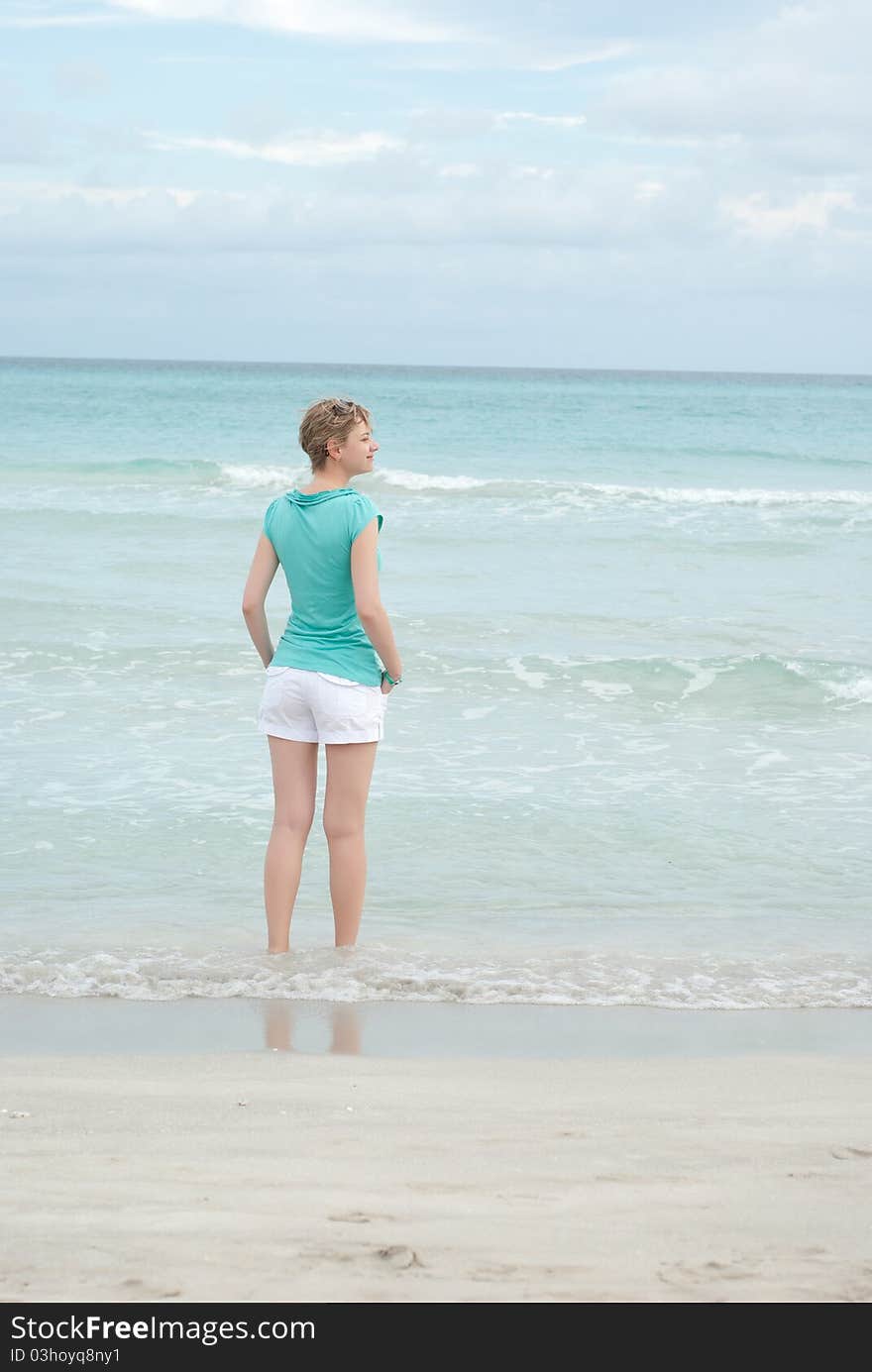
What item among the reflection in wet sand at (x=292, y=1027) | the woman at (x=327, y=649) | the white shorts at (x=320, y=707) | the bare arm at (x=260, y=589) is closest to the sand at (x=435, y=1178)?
the reflection in wet sand at (x=292, y=1027)

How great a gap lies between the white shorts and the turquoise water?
78 cm

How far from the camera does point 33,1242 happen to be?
2471 mm

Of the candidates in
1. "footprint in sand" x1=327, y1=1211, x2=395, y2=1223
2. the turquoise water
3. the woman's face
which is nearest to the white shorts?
the woman's face

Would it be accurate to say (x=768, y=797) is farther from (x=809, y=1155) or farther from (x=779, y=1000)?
(x=809, y=1155)

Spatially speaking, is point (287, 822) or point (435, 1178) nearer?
point (435, 1178)

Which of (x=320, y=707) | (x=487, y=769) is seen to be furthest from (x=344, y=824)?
(x=487, y=769)

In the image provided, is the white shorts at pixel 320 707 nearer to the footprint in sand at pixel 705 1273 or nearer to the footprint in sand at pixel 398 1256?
the footprint in sand at pixel 398 1256

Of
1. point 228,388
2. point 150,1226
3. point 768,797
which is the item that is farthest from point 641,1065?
point 228,388

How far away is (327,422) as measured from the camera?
4168 mm

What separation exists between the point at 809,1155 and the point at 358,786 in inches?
75.0

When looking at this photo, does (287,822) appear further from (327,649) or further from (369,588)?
(369,588)

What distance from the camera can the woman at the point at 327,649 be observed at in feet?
13.7

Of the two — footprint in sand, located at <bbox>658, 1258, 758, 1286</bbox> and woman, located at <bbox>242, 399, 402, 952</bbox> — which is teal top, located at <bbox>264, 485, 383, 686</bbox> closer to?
woman, located at <bbox>242, 399, 402, 952</bbox>

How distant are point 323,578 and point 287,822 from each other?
83 cm
